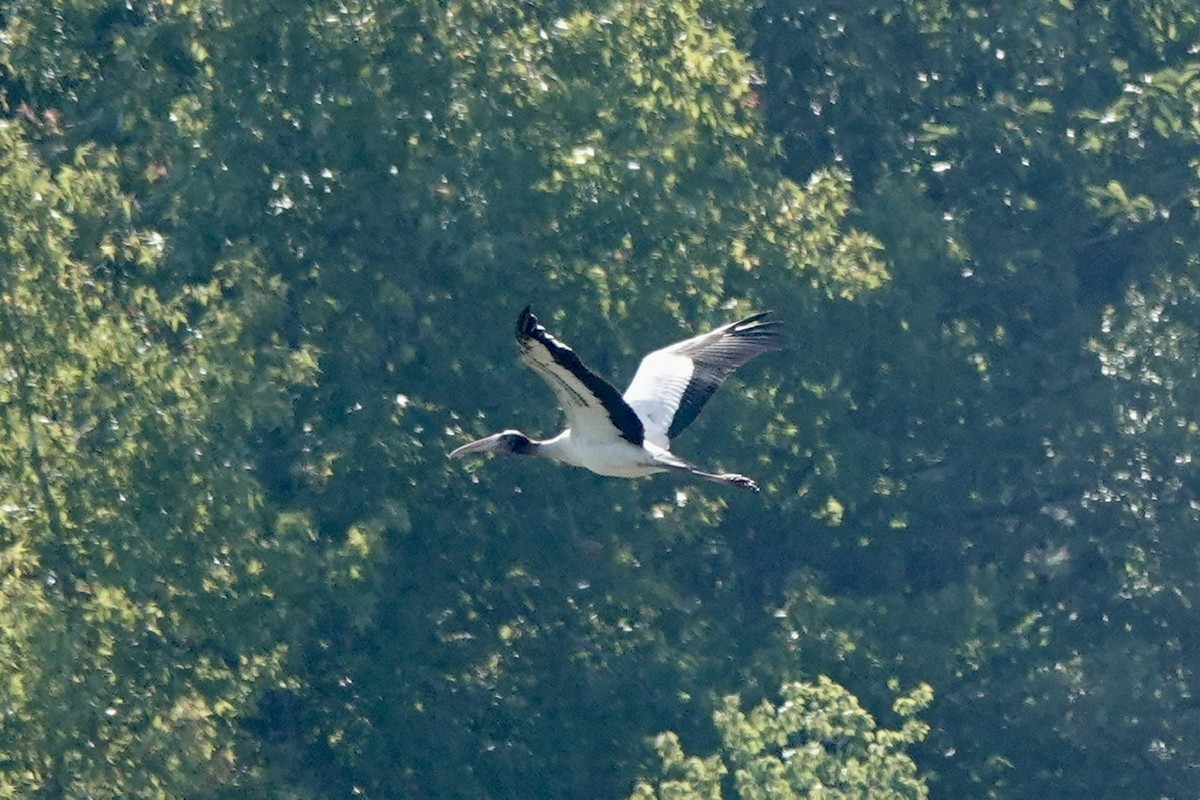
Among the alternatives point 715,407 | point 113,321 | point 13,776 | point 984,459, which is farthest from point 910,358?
point 13,776

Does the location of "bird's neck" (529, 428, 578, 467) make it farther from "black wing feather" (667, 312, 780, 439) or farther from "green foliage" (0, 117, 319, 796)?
"green foliage" (0, 117, 319, 796)

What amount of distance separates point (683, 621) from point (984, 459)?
371 centimetres

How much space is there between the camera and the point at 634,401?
45.8 ft

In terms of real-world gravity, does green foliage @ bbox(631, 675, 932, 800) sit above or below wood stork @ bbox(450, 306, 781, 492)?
below

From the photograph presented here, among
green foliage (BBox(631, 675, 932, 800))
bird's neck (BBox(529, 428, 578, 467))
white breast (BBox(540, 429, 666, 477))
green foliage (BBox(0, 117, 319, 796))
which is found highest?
green foliage (BBox(0, 117, 319, 796))

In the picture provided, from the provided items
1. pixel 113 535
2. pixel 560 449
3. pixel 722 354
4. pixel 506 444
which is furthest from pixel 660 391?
pixel 113 535

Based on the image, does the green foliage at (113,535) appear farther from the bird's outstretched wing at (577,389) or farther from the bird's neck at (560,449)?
the bird's outstretched wing at (577,389)

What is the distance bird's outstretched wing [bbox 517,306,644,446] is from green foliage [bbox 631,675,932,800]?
18.0 feet

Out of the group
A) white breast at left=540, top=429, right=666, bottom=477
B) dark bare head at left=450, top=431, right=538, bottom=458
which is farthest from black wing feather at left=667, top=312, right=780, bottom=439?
white breast at left=540, top=429, right=666, bottom=477

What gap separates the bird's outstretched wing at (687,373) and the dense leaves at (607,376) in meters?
4.15

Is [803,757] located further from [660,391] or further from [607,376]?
[660,391]

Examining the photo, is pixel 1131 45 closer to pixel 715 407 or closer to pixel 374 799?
pixel 715 407

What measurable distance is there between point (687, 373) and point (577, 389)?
2.32 metres

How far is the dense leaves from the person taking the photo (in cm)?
1755
